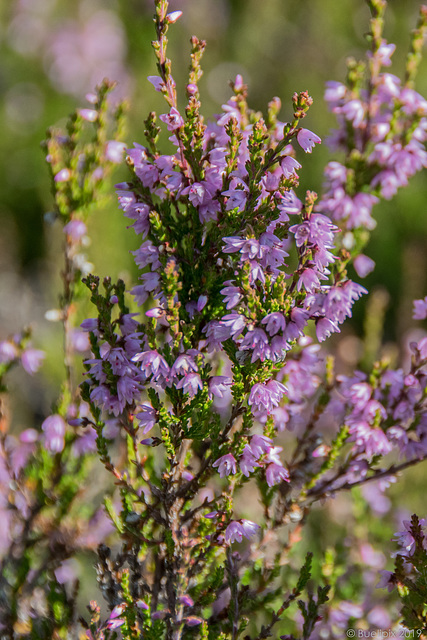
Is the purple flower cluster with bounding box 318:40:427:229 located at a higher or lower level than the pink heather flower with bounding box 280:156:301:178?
higher

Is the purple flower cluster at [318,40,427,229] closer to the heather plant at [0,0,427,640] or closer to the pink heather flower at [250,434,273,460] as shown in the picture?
the heather plant at [0,0,427,640]

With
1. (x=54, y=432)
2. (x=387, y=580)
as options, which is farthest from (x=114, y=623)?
(x=54, y=432)

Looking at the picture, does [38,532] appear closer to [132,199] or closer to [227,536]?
[227,536]

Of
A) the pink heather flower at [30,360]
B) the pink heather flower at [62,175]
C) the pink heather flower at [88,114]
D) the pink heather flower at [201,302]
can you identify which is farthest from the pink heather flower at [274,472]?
the pink heather flower at [88,114]

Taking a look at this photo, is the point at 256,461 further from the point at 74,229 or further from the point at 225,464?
the point at 74,229

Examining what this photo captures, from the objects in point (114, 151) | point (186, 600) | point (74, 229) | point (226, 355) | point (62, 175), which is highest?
point (114, 151)

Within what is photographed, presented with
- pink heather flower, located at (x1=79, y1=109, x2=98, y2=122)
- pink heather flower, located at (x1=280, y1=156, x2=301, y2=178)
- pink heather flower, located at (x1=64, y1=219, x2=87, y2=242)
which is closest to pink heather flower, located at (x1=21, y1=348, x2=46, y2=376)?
pink heather flower, located at (x1=64, y1=219, x2=87, y2=242)

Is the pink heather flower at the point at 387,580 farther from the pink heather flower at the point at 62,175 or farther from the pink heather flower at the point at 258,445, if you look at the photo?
the pink heather flower at the point at 62,175
